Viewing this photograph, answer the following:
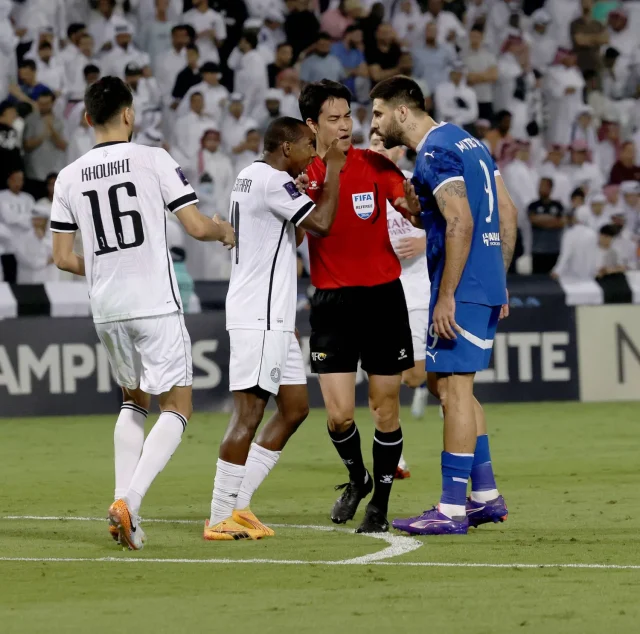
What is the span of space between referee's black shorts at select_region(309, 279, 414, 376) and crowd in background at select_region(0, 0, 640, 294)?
813 centimetres

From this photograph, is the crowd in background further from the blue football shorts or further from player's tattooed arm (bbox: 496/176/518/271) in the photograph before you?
the blue football shorts

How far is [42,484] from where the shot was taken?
31.4 ft

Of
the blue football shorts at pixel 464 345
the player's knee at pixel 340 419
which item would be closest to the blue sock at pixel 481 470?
the blue football shorts at pixel 464 345

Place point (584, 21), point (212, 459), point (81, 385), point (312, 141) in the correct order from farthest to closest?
point (584, 21) < point (81, 385) < point (212, 459) < point (312, 141)

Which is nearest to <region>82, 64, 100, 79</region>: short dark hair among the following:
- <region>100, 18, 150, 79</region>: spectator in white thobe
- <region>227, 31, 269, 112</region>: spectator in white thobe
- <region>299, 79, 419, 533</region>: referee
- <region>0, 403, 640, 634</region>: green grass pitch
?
<region>100, 18, 150, 79</region>: spectator in white thobe

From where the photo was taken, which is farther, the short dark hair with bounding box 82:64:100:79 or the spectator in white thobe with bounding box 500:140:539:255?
the spectator in white thobe with bounding box 500:140:539:255

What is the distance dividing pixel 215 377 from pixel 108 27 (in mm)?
5698

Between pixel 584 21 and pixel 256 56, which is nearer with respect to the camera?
pixel 256 56

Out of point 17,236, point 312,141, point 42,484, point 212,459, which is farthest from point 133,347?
point 17,236

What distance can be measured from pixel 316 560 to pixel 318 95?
2531 mm

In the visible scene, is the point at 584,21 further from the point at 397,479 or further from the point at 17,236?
the point at 397,479

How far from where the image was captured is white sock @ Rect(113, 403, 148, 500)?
6.59 metres

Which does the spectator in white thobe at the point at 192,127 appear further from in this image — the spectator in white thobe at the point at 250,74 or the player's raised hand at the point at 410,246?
the player's raised hand at the point at 410,246

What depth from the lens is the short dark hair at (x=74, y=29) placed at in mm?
17891
